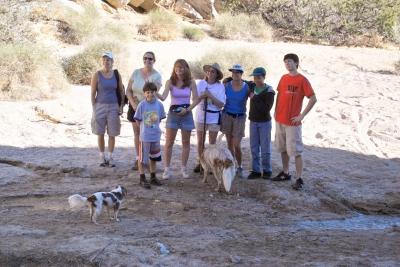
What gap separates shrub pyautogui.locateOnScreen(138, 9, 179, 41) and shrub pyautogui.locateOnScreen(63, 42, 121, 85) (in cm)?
533

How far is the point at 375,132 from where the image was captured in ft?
34.2

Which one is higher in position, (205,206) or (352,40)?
(352,40)

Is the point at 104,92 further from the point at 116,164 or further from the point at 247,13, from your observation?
the point at 247,13

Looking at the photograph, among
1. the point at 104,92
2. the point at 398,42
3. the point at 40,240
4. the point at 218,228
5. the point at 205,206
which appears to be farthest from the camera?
the point at 398,42

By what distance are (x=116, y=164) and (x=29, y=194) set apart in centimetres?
156

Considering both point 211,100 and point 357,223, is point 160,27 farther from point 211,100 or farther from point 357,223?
point 357,223

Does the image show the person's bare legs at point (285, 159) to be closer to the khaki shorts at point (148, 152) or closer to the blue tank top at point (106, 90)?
the khaki shorts at point (148, 152)

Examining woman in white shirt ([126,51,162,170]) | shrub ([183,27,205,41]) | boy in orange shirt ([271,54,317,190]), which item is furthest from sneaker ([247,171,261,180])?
shrub ([183,27,205,41])

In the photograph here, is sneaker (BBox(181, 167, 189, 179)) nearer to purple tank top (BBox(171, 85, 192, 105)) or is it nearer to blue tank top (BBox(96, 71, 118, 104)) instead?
purple tank top (BBox(171, 85, 192, 105))

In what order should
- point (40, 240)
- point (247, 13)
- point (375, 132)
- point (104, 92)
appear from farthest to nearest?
point (247, 13) → point (375, 132) → point (104, 92) → point (40, 240)

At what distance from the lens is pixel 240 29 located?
20234mm

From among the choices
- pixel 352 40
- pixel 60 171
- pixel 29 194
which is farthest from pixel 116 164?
pixel 352 40

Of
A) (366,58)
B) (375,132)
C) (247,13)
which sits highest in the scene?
(247,13)

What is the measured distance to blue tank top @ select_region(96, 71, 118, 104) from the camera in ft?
22.8
